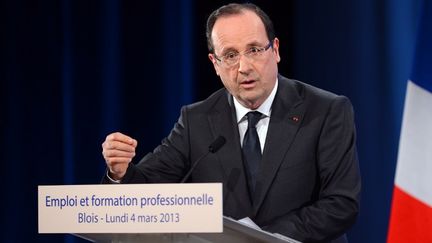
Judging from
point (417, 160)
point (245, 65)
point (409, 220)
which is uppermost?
point (245, 65)

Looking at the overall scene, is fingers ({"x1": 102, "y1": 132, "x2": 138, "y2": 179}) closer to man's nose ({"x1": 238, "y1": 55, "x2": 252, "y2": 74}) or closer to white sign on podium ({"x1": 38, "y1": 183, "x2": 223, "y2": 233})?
white sign on podium ({"x1": 38, "y1": 183, "x2": 223, "y2": 233})

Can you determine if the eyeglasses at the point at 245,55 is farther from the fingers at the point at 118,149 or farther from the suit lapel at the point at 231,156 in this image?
the fingers at the point at 118,149

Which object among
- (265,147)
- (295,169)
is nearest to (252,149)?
(265,147)

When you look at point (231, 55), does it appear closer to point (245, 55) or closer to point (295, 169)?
point (245, 55)

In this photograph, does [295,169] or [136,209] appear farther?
[295,169]

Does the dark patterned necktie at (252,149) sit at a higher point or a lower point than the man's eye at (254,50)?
lower

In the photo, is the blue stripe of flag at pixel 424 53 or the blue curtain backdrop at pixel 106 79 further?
the blue curtain backdrop at pixel 106 79

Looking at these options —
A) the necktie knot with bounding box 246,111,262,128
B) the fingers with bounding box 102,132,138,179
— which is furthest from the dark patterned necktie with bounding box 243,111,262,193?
the fingers with bounding box 102,132,138,179

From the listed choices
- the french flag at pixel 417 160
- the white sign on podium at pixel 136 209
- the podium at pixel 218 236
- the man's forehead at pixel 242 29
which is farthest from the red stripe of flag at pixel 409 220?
the white sign on podium at pixel 136 209

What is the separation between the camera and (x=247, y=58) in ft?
7.79

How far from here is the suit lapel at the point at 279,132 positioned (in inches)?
90.3

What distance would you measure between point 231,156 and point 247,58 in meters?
0.33

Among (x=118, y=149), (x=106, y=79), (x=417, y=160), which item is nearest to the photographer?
(x=118, y=149)

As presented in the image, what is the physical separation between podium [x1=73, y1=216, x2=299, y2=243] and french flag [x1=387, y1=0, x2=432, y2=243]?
117cm
